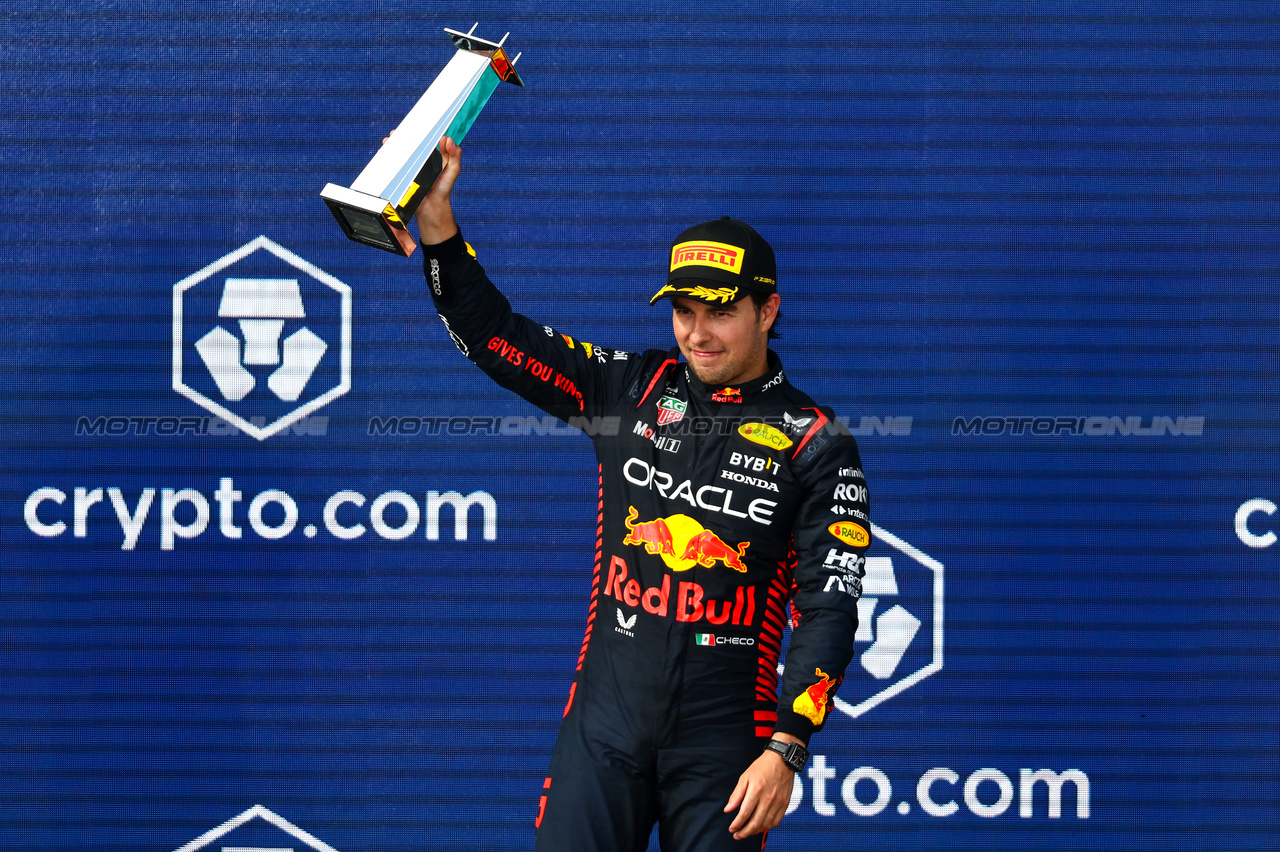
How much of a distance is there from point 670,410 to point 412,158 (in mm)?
791

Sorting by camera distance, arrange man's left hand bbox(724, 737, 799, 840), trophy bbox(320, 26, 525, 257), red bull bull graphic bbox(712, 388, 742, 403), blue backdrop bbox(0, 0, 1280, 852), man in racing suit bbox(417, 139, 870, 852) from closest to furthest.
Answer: trophy bbox(320, 26, 525, 257) → man's left hand bbox(724, 737, 799, 840) → man in racing suit bbox(417, 139, 870, 852) → red bull bull graphic bbox(712, 388, 742, 403) → blue backdrop bbox(0, 0, 1280, 852)

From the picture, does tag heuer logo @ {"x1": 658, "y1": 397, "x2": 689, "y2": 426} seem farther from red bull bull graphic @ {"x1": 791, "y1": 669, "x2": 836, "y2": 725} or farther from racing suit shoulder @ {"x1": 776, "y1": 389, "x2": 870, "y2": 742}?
red bull bull graphic @ {"x1": 791, "y1": 669, "x2": 836, "y2": 725}

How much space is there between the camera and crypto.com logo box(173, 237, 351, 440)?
11.3 feet

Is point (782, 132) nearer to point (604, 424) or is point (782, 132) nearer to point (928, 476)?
point (928, 476)

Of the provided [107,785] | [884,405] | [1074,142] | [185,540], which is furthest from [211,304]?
[1074,142]

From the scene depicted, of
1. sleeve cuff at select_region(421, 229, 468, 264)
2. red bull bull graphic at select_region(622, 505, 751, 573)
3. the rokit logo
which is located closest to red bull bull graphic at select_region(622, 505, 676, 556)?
red bull bull graphic at select_region(622, 505, 751, 573)

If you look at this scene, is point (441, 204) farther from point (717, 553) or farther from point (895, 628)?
point (895, 628)

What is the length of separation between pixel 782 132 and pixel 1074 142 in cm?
93

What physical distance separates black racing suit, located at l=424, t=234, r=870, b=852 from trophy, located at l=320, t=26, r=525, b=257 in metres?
0.15

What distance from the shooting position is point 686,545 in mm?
2324

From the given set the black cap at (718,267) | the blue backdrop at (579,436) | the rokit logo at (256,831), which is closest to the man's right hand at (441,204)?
the black cap at (718,267)

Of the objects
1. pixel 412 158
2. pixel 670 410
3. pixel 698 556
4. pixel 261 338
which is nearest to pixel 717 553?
pixel 698 556

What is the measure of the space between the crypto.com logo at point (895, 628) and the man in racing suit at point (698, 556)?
1.13 meters

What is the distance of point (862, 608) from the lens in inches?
136
